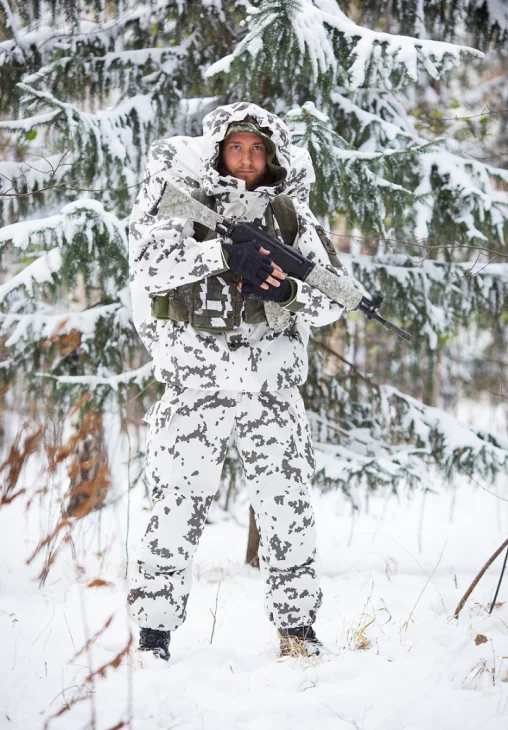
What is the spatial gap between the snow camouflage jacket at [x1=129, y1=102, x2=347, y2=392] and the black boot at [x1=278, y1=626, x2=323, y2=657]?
3.34ft

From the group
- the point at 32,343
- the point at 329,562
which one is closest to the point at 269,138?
the point at 32,343

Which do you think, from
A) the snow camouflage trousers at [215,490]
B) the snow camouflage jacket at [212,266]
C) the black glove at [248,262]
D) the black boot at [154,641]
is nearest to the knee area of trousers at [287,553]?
the snow camouflage trousers at [215,490]

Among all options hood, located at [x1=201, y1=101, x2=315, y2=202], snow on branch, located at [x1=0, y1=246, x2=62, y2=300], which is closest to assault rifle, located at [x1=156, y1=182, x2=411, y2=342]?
hood, located at [x1=201, y1=101, x2=315, y2=202]

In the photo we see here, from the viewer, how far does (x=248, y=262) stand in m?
2.49

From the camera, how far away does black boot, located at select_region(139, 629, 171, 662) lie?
2.56m

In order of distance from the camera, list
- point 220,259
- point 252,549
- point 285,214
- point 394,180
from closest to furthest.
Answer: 1. point 220,259
2. point 285,214
3. point 394,180
4. point 252,549

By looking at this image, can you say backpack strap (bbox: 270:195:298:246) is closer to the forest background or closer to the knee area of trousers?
the forest background

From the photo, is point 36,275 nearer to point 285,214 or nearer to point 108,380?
point 108,380

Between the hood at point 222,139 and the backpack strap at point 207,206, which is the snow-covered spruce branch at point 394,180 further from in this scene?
the backpack strap at point 207,206

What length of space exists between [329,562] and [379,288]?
200 centimetres

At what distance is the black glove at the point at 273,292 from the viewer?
99.7 inches

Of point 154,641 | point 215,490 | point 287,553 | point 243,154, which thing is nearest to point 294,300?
point 243,154

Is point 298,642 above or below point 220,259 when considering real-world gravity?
below

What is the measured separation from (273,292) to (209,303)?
269 mm
